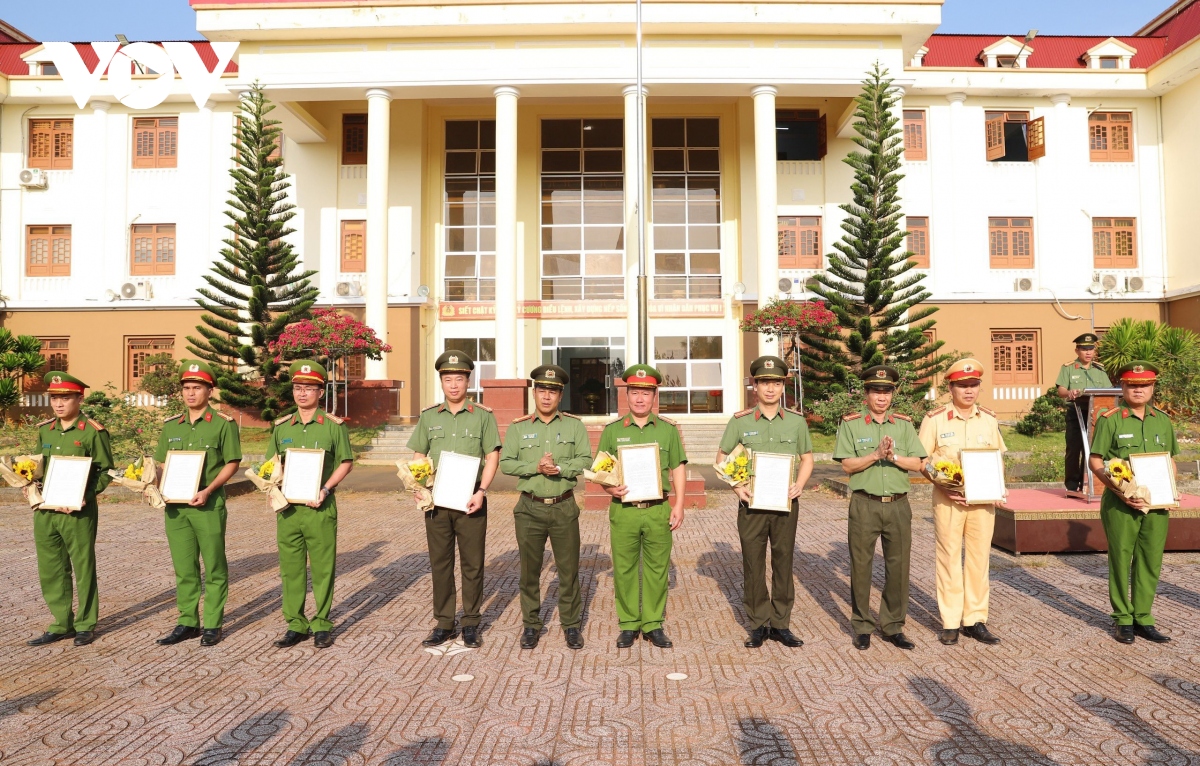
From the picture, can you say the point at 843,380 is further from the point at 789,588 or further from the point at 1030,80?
the point at 789,588

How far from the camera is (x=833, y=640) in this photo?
16.1ft

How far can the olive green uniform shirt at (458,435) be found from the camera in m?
5.04

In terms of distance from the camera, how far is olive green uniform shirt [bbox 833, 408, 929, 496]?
483cm

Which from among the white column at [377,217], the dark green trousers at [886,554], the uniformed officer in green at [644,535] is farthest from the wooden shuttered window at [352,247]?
the dark green trousers at [886,554]

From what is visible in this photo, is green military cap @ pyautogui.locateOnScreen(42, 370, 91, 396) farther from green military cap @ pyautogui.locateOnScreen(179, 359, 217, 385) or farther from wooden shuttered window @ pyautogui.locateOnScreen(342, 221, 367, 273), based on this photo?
wooden shuttered window @ pyautogui.locateOnScreen(342, 221, 367, 273)

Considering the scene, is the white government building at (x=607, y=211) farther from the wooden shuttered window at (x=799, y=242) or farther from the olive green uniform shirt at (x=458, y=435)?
the olive green uniform shirt at (x=458, y=435)

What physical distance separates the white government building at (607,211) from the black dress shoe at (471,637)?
57.1 feet

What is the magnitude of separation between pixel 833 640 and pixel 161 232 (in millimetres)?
23666

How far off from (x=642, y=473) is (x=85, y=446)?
3.63 meters

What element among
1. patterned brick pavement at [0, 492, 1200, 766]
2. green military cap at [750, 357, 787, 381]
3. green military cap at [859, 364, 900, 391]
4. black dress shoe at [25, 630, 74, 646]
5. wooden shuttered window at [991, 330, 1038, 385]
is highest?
wooden shuttered window at [991, 330, 1038, 385]

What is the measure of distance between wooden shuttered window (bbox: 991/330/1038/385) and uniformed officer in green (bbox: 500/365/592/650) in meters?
21.1

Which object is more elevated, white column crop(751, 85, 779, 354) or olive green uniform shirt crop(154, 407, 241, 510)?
white column crop(751, 85, 779, 354)

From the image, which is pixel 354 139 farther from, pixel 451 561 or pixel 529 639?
pixel 529 639

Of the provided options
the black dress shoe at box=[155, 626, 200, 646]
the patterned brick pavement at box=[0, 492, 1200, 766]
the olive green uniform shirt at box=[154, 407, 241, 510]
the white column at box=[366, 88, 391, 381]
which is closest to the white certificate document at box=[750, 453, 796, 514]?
the patterned brick pavement at box=[0, 492, 1200, 766]
